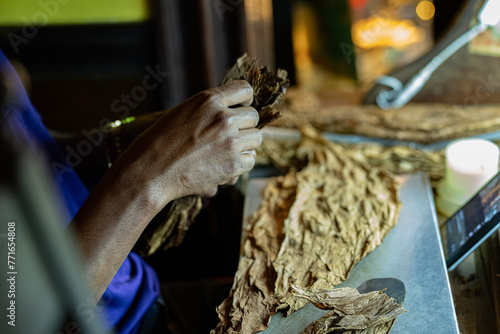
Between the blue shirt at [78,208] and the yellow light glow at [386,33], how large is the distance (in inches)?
88.9

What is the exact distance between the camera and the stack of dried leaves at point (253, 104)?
3.33 feet

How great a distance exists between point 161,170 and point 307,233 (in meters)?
0.39

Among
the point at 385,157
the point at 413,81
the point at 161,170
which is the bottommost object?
the point at 385,157

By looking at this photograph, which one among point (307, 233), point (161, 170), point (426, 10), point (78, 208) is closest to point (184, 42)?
point (426, 10)

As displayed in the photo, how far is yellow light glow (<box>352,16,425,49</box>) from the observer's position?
2.99 metres

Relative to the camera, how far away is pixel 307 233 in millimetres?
1070

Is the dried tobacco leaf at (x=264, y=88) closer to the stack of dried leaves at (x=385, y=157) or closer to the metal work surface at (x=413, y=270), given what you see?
the metal work surface at (x=413, y=270)

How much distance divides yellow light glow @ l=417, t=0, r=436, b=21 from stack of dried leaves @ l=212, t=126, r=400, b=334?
1.79 meters

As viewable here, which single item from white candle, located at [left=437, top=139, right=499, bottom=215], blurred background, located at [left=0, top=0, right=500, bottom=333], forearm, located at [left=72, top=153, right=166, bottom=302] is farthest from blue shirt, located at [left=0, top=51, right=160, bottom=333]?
blurred background, located at [left=0, top=0, right=500, bottom=333]

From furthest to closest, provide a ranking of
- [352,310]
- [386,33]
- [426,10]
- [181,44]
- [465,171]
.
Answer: [181,44]
[386,33]
[426,10]
[465,171]
[352,310]

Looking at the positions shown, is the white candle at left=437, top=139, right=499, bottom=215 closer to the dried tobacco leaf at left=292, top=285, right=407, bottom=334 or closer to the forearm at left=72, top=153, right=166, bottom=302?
the dried tobacco leaf at left=292, top=285, right=407, bottom=334

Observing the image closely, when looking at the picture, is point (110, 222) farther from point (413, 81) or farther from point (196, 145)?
point (413, 81)

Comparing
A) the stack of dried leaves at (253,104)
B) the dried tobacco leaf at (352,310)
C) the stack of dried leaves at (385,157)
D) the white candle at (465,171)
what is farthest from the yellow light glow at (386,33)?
the dried tobacco leaf at (352,310)

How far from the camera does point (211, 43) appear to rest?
304 cm
